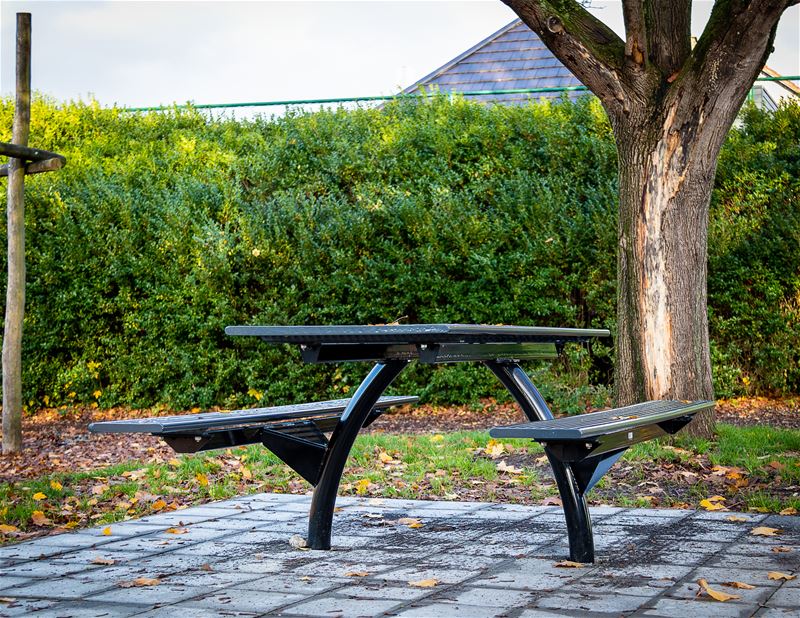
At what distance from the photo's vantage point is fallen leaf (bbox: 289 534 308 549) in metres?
4.48

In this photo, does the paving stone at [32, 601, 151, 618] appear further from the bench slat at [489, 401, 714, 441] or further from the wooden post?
the wooden post

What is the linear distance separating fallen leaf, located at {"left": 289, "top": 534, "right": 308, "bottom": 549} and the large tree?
3571 millimetres

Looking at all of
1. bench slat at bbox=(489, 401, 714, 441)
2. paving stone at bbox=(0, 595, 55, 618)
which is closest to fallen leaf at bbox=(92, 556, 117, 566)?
paving stone at bbox=(0, 595, 55, 618)

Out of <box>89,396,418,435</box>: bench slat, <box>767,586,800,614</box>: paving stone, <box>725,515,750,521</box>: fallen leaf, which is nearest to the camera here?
<box>767,586,800,614</box>: paving stone

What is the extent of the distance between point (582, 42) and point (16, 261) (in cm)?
522

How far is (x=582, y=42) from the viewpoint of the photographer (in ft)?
23.0

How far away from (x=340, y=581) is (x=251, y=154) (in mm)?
9469

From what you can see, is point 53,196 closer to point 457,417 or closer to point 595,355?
point 457,417

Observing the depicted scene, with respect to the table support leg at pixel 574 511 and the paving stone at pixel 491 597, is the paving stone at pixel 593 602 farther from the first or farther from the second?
the table support leg at pixel 574 511

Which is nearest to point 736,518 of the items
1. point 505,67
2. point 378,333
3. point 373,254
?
point 378,333

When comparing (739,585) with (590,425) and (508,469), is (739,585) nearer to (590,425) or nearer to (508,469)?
(590,425)

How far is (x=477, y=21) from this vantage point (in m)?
22.7

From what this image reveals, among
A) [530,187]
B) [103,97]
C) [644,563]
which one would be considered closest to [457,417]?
[530,187]

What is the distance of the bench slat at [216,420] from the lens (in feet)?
12.1
